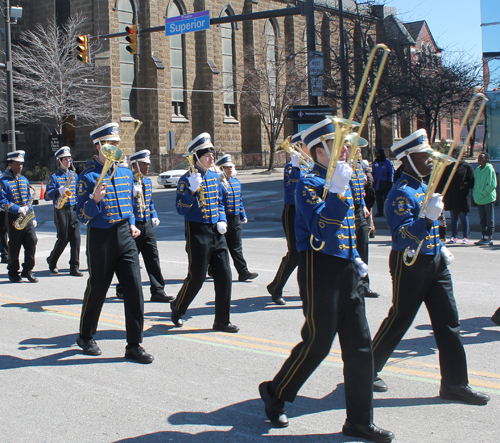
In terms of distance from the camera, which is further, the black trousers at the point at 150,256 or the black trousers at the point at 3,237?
the black trousers at the point at 3,237

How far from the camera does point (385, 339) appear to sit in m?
4.68

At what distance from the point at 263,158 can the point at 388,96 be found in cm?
2462

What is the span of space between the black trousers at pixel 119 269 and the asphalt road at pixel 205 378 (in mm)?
414

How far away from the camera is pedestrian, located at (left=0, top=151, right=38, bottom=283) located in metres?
9.98

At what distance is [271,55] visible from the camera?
164ft

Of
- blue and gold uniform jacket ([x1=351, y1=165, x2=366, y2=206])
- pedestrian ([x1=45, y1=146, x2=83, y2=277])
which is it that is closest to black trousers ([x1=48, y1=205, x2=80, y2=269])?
pedestrian ([x1=45, y1=146, x2=83, y2=277])

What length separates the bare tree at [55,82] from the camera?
3769 centimetres

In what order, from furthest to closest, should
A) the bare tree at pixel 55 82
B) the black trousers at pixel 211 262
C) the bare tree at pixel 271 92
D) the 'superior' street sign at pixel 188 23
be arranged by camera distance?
the bare tree at pixel 271 92
the bare tree at pixel 55 82
the 'superior' street sign at pixel 188 23
the black trousers at pixel 211 262

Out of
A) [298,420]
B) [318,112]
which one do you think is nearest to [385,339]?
[298,420]

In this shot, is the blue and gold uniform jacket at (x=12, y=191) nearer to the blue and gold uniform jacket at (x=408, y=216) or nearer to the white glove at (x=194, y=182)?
the white glove at (x=194, y=182)

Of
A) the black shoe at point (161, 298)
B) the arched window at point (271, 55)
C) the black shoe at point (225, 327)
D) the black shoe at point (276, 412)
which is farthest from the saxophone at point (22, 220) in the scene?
the arched window at point (271, 55)

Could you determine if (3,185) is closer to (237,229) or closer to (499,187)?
(237,229)

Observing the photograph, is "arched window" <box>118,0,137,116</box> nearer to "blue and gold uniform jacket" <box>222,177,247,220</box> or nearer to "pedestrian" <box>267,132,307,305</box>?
"blue and gold uniform jacket" <box>222,177,247,220</box>

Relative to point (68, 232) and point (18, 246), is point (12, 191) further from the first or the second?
point (68, 232)
